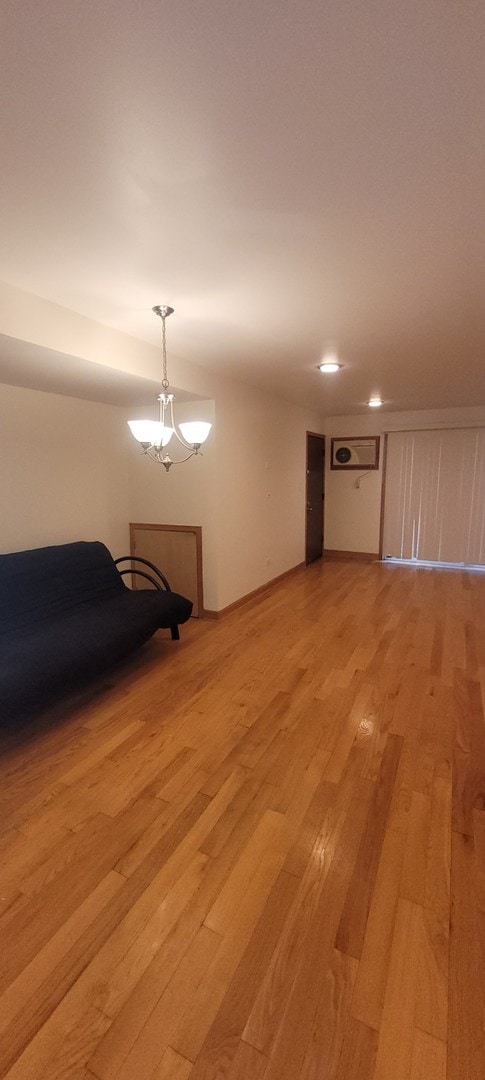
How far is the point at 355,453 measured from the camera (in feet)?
21.3

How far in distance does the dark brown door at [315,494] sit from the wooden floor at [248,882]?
365 centimetres

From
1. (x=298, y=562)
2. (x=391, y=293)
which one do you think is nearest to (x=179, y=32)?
(x=391, y=293)

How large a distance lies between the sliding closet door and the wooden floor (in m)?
3.63

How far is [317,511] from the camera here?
262 inches

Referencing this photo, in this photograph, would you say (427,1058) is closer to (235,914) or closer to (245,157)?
(235,914)

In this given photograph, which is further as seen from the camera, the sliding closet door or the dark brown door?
the dark brown door

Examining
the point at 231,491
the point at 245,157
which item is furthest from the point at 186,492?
the point at 245,157

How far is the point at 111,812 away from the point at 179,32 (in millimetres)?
2384

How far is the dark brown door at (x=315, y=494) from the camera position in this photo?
245 inches

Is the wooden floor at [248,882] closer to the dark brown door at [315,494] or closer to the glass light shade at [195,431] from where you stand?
the glass light shade at [195,431]

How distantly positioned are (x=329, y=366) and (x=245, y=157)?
8.12 feet

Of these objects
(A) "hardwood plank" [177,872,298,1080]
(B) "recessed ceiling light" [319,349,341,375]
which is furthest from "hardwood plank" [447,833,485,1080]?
(B) "recessed ceiling light" [319,349,341,375]

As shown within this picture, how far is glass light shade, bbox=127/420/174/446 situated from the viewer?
2459 mm

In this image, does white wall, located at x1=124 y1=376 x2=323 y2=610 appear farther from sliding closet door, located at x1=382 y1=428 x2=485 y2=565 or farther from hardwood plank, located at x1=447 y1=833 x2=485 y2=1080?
hardwood plank, located at x1=447 y1=833 x2=485 y2=1080
